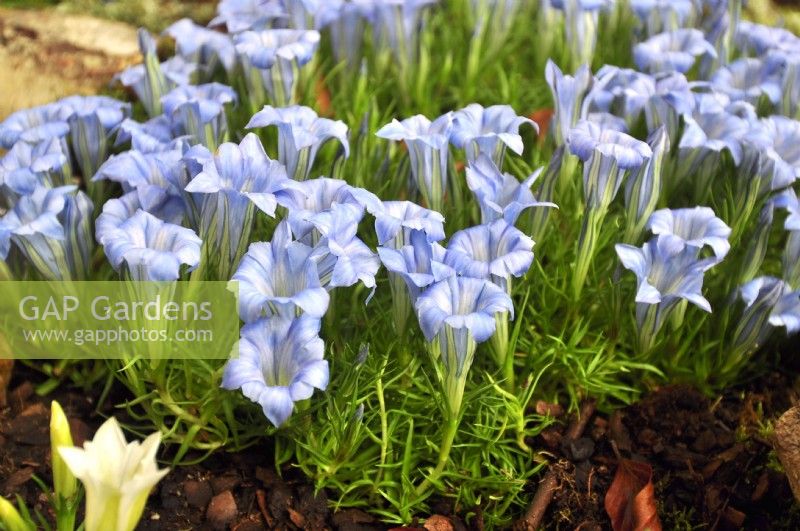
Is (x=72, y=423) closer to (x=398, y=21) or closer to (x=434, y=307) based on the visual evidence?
(x=434, y=307)

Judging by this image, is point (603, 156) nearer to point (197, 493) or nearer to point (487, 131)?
point (487, 131)

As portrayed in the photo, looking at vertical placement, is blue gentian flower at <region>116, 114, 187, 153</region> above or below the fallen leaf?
above

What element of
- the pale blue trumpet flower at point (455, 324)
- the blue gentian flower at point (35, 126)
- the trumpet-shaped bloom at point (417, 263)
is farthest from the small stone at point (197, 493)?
the blue gentian flower at point (35, 126)

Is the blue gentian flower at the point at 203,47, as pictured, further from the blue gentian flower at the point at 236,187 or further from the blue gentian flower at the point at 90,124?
the blue gentian flower at the point at 236,187

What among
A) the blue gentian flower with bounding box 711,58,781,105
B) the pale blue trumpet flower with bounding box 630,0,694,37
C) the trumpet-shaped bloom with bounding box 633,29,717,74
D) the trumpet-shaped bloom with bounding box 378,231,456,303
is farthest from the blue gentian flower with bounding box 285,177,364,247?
the pale blue trumpet flower with bounding box 630,0,694,37

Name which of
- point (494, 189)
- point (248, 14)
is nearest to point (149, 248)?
point (494, 189)

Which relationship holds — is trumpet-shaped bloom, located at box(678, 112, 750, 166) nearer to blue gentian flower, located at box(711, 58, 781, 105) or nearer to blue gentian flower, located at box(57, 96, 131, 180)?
blue gentian flower, located at box(711, 58, 781, 105)

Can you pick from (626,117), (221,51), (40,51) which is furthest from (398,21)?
(40,51)
